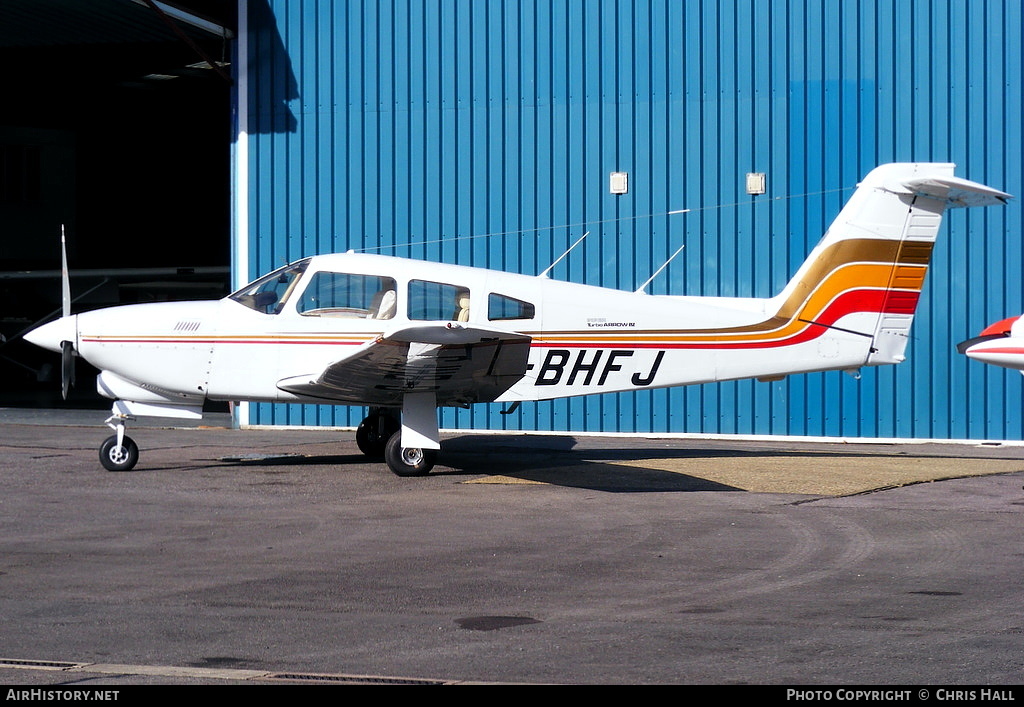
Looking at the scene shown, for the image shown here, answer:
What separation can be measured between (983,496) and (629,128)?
8.41 metres

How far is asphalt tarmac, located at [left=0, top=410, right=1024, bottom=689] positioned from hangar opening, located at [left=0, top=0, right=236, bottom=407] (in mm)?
12519

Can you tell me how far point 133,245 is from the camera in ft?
120

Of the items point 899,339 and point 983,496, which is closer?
point 983,496

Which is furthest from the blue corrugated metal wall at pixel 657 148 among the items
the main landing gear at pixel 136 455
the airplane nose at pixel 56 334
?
the airplane nose at pixel 56 334

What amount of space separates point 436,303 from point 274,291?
171 cm

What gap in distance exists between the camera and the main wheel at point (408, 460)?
12.1 meters

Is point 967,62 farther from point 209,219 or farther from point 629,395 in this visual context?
point 209,219

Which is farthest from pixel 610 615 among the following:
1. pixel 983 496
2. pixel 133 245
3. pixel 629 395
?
pixel 133 245

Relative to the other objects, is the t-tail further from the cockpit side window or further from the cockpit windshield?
the cockpit windshield

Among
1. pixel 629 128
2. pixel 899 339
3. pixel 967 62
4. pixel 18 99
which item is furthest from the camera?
pixel 18 99

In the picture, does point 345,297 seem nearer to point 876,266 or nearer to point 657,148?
point 876,266

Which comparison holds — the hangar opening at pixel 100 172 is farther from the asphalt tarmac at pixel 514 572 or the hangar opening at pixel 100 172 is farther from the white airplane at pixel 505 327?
the asphalt tarmac at pixel 514 572

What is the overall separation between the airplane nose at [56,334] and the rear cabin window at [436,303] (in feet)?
11.3

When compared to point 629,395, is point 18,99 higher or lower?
higher
